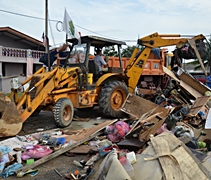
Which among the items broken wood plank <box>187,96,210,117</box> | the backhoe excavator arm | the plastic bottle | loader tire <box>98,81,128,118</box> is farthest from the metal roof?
the plastic bottle

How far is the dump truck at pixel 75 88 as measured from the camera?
17.8 feet

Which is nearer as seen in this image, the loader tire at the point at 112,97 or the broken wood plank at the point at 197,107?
the broken wood plank at the point at 197,107

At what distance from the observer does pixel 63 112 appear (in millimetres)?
6164

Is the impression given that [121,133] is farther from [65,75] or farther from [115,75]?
[115,75]

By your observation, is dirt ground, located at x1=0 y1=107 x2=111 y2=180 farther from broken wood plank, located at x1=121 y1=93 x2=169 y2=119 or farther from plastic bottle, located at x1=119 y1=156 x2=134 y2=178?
broken wood plank, located at x1=121 y1=93 x2=169 y2=119

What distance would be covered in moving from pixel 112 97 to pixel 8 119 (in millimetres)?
3232

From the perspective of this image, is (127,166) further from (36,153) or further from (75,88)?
(75,88)

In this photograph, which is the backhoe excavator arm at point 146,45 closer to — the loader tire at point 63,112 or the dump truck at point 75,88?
the dump truck at point 75,88

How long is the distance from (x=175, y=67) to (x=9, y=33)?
1417cm

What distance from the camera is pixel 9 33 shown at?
1975 centimetres

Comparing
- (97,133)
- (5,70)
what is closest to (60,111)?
(97,133)

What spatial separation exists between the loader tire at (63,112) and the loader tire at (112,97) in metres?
1.05

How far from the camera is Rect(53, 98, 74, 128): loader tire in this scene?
5887mm

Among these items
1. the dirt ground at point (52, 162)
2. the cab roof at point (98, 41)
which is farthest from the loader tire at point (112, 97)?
the cab roof at point (98, 41)
